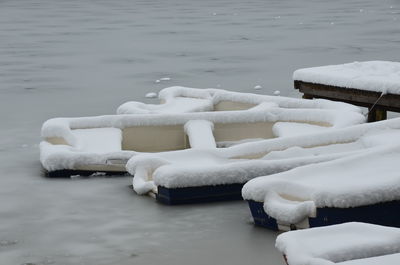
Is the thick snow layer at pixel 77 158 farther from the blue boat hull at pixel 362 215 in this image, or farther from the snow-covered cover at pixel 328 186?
the blue boat hull at pixel 362 215

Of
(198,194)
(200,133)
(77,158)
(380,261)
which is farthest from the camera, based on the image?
(200,133)

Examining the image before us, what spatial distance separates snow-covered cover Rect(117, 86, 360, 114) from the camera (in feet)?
29.5

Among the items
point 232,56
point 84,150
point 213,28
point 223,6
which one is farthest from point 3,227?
point 223,6

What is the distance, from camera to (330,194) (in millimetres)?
5445

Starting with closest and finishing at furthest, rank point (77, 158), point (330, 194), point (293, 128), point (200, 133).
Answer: point (330, 194), point (77, 158), point (200, 133), point (293, 128)

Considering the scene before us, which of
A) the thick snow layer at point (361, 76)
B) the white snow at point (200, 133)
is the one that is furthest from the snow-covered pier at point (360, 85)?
the white snow at point (200, 133)

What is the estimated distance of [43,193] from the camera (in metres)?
6.88

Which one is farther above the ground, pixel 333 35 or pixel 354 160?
pixel 354 160

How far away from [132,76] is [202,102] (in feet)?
14.3

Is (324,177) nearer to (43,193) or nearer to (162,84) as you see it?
(43,193)

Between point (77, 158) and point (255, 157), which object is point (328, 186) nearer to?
point (255, 157)

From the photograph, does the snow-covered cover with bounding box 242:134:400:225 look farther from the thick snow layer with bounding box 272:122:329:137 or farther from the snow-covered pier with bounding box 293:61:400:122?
the snow-covered pier with bounding box 293:61:400:122

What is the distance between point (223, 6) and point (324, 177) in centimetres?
2722

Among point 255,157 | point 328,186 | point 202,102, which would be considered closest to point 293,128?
point 255,157
